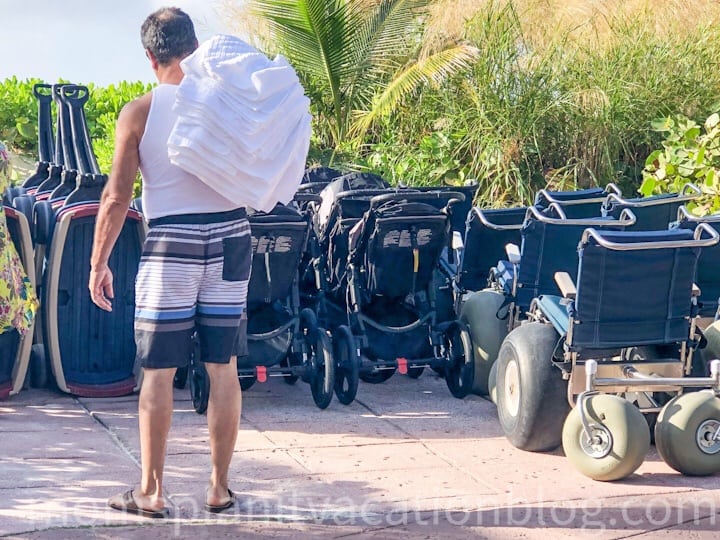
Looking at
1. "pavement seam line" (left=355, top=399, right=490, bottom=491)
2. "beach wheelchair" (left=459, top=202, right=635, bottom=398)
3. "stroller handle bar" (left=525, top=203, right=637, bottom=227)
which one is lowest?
"pavement seam line" (left=355, top=399, right=490, bottom=491)

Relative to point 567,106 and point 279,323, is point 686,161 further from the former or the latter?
point 279,323

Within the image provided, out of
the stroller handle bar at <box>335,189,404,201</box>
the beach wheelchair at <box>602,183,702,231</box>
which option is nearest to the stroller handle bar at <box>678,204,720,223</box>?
the beach wheelchair at <box>602,183,702,231</box>

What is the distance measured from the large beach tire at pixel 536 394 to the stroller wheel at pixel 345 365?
1.04 m

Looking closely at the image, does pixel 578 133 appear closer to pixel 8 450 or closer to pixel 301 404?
pixel 301 404

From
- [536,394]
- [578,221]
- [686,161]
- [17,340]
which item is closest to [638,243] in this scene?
[536,394]

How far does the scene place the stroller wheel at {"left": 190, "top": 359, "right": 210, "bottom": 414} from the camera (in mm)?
6281

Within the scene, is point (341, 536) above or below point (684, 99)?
below

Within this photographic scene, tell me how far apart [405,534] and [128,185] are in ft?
5.75

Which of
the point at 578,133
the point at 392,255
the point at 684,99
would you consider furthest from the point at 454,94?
the point at 392,255

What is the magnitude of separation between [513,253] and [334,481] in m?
2.21

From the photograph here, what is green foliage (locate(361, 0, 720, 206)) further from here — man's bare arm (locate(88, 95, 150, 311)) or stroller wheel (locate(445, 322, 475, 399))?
man's bare arm (locate(88, 95, 150, 311))

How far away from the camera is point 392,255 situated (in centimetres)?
681

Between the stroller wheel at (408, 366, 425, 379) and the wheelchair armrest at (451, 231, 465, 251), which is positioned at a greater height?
the wheelchair armrest at (451, 231, 465, 251)

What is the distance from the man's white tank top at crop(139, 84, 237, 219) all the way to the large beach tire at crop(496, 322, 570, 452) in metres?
1.95
